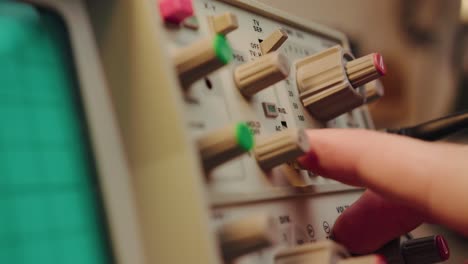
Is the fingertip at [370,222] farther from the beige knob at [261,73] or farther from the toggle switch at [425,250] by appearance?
the beige knob at [261,73]

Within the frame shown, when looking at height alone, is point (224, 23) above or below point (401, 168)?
above

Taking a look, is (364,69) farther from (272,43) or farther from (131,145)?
(131,145)

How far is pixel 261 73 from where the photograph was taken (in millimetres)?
485

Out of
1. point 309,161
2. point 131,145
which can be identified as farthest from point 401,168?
point 131,145

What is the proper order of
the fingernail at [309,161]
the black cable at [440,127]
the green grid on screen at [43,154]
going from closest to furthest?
the green grid on screen at [43,154] < the fingernail at [309,161] < the black cable at [440,127]

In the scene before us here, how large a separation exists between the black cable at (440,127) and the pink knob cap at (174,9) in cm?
32

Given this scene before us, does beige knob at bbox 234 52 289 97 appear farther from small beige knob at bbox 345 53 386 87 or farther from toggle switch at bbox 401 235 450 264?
toggle switch at bbox 401 235 450 264

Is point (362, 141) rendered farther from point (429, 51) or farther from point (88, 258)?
point (429, 51)

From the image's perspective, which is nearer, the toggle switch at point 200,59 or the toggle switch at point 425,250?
the toggle switch at point 200,59

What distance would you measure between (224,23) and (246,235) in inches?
6.7

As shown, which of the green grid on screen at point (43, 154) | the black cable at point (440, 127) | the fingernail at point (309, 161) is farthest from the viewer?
the black cable at point (440, 127)

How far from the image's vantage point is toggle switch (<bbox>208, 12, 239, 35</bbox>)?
18.8 inches

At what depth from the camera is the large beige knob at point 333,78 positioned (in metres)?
0.57

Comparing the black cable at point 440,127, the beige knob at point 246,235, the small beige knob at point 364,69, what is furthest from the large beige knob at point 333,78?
the beige knob at point 246,235
